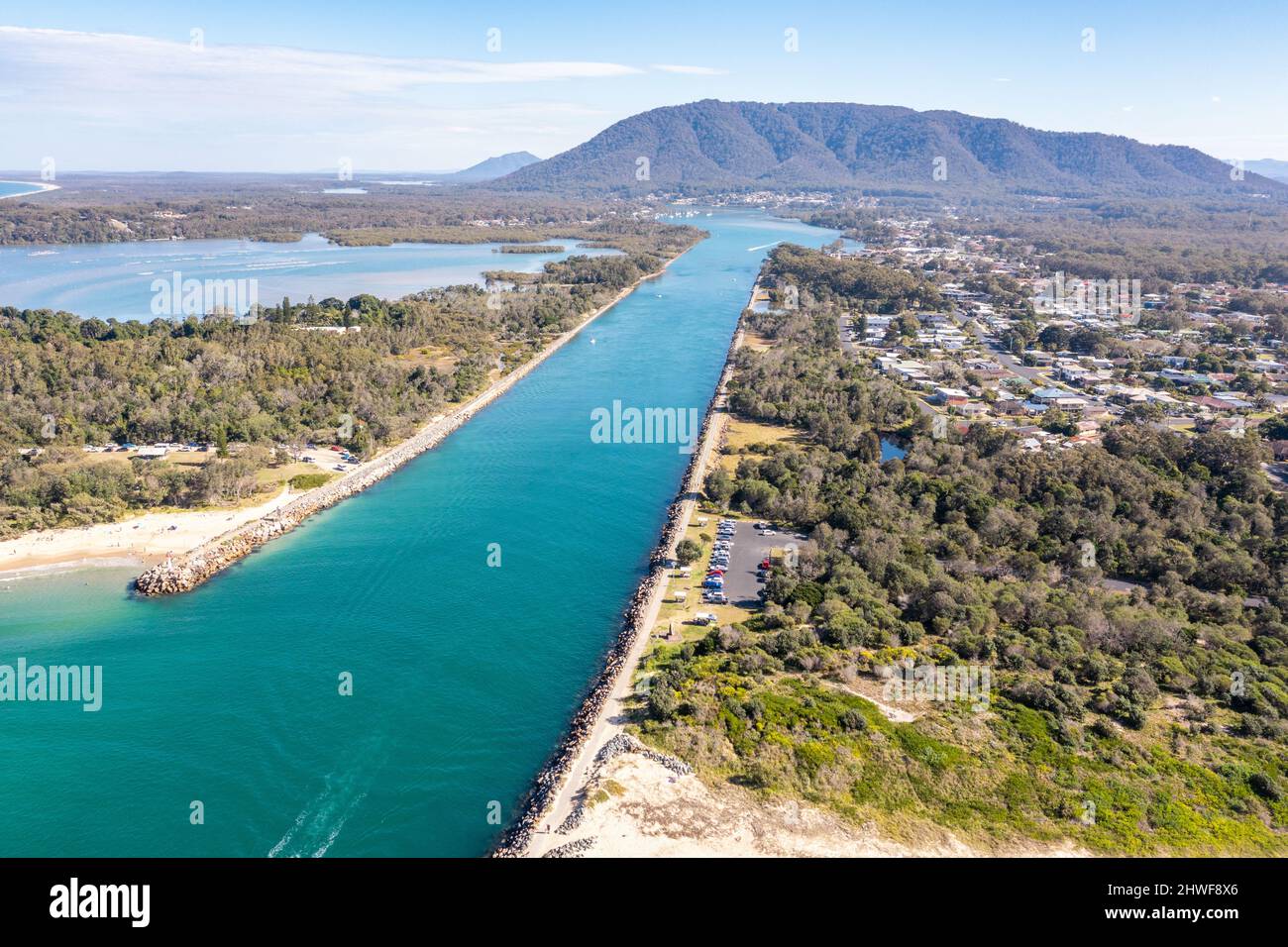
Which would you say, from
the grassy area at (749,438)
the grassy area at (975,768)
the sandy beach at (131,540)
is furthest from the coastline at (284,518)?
the grassy area at (975,768)

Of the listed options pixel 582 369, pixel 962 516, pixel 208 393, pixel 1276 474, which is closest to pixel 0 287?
pixel 208 393

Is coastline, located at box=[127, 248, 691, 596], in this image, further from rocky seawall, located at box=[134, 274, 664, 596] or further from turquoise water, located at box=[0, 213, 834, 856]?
turquoise water, located at box=[0, 213, 834, 856]

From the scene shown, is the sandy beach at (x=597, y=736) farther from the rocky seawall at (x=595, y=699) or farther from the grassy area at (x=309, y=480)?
the grassy area at (x=309, y=480)

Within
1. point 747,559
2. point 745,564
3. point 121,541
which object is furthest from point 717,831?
point 121,541

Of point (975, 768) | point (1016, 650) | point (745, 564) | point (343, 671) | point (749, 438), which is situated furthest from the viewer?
point (749, 438)

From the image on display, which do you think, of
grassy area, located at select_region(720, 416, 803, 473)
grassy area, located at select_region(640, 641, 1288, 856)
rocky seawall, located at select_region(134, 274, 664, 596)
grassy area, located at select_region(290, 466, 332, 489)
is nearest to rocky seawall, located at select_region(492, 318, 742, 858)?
grassy area, located at select_region(640, 641, 1288, 856)

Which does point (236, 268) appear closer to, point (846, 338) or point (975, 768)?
point (846, 338)
